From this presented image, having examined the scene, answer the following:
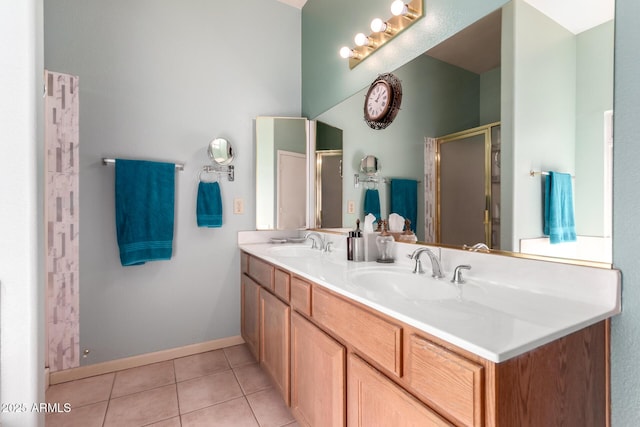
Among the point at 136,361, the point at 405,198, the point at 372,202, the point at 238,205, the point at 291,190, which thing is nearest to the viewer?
the point at 405,198

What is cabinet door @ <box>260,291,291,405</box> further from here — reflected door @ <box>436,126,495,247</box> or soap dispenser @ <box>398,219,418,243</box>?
reflected door @ <box>436,126,495,247</box>

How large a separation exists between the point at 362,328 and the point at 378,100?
1.27 metres

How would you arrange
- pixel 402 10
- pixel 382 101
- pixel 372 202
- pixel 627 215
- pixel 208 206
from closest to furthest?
pixel 627 215, pixel 402 10, pixel 382 101, pixel 372 202, pixel 208 206

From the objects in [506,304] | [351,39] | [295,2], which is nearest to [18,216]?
[506,304]

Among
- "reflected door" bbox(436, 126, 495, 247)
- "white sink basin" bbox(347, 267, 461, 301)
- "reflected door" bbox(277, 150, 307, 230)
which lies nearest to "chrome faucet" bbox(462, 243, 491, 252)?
"reflected door" bbox(436, 126, 495, 247)

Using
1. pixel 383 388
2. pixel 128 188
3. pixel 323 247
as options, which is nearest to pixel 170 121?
pixel 128 188

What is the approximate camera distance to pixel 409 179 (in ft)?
5.10

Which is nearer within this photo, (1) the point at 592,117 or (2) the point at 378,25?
(1) the point at 592,117

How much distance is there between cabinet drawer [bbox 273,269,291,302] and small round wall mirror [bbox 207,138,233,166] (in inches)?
42.0

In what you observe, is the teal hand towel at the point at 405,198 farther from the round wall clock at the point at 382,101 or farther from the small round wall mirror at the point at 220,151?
the small round wall mirror at the point at 220,151

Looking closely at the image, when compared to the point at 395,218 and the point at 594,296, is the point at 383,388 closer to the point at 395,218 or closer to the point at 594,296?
the point at 594,296

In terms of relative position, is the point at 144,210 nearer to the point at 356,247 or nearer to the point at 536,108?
the point at 356,247

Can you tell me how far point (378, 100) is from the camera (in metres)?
1.70

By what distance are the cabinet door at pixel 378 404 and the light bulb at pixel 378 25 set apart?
1.60 meters
